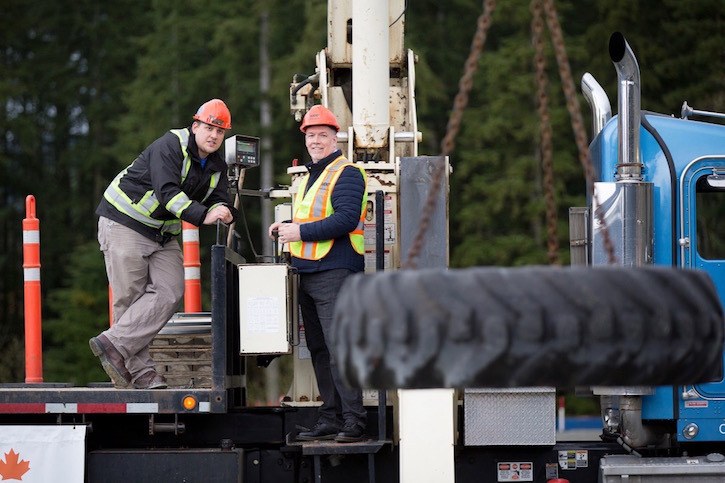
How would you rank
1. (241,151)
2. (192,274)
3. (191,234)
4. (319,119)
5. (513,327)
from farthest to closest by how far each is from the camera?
(192,274)
(191,234)
(241,151)
(319,119)
(513,327)

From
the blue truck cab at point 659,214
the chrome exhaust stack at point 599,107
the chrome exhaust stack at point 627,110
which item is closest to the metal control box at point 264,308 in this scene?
the blue truck cab at point 659,214

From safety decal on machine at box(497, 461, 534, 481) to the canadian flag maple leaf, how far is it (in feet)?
8.26

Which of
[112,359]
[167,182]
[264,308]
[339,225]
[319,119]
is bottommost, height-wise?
[112,359]

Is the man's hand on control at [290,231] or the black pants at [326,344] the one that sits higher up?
the man's hand on control at [290,231]

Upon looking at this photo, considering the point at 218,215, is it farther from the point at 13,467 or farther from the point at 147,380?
the point at 13,467

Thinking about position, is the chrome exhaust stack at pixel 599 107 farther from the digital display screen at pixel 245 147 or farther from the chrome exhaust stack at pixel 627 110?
the digital display screen at pixel 245 147

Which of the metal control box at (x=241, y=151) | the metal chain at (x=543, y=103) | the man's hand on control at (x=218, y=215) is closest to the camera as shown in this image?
the metal chain at (x=543, y=103)

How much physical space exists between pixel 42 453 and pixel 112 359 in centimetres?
61

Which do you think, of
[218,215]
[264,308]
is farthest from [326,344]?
[218,215]

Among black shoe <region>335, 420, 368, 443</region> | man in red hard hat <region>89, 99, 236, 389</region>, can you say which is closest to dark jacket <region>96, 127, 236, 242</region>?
man in red hard hat <region>89, 99, 236, 389</region>

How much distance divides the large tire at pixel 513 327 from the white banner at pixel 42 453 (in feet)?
11.6

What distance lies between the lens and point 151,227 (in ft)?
24.6

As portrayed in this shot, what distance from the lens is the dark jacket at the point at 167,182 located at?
728cm

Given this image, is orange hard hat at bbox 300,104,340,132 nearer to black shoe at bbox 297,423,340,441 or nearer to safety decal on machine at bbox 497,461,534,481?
black shoe at bbox 297,423,340,441
